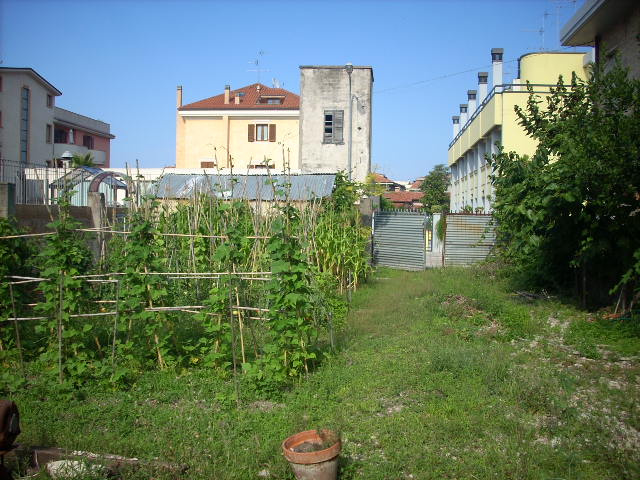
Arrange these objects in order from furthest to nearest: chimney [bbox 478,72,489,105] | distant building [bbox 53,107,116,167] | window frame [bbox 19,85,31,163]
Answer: distant building [bbox 53,107,116,167], window frame [bbox 19,85,31,163], chimney [bbox 478,72,489,105]

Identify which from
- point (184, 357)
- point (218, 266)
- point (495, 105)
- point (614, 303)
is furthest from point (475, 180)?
point (184, 357)

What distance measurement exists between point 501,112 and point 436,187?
35.2m

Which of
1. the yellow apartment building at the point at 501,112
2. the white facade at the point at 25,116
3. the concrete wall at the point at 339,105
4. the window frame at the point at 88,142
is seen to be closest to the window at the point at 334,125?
the concrete wall at the point at 339,105

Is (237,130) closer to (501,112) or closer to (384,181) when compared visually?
(501,112)

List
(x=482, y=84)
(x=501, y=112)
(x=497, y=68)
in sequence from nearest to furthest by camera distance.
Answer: (x=501, y=112), (x=497, y=68), (x=482, y=84)

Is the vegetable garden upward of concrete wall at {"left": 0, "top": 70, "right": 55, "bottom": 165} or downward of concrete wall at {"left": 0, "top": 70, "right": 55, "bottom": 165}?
downward

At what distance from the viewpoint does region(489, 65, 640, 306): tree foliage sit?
7.96 meters

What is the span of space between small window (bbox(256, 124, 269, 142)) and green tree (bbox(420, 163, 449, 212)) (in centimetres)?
1773

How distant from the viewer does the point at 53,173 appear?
17.7 metres

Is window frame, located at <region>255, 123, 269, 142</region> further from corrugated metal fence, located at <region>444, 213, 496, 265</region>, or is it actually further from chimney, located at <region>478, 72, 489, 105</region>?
corrugated metal fence, located at <region>444, 213, 496, 265</region>

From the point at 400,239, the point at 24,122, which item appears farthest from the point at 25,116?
the point at 400,239

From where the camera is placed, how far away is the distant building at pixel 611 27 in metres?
12.1

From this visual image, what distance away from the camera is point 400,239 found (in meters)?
18.2

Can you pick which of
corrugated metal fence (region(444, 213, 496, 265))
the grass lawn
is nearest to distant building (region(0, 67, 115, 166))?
corrugated metal fence (region(444, 213, 496, 265))
